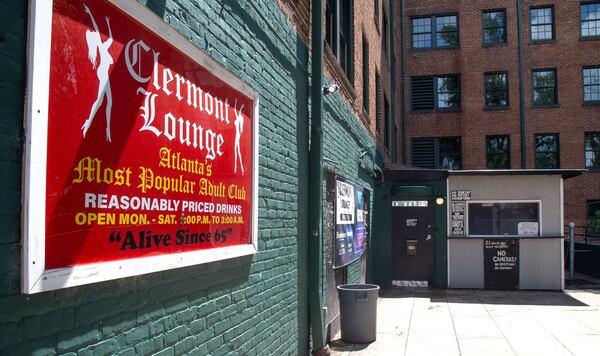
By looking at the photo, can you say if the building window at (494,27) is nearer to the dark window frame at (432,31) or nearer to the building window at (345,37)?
the dark window frame at (432,31)

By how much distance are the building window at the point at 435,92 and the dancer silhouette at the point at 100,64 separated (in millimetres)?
25268

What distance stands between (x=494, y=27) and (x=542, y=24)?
A: 2.21 meters

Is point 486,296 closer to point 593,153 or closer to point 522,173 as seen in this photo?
point 522,173

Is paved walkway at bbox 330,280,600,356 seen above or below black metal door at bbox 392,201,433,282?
below

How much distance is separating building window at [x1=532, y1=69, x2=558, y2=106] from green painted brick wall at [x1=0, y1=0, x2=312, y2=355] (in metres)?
22.1

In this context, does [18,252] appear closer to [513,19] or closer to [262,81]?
[262,81]

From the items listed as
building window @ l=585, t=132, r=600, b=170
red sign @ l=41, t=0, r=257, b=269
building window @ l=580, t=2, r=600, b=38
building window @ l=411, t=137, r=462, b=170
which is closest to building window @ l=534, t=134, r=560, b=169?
building window @ l=585, t=132, r=600, b=170

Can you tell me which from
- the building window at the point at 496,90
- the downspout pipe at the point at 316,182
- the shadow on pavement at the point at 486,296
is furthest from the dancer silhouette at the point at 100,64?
the building window at the point at 496,90

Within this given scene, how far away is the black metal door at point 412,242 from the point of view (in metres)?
14.7

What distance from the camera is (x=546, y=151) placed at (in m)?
25.5

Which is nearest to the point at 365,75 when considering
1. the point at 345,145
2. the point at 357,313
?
the point at 345,145

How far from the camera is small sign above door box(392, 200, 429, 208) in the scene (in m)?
14.8

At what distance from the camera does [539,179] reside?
14.2m

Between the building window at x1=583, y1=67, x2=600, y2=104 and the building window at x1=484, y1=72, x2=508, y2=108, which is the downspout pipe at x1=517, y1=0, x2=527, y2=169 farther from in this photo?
the building window at x1=583, y1=67, x2=600, y2=104
